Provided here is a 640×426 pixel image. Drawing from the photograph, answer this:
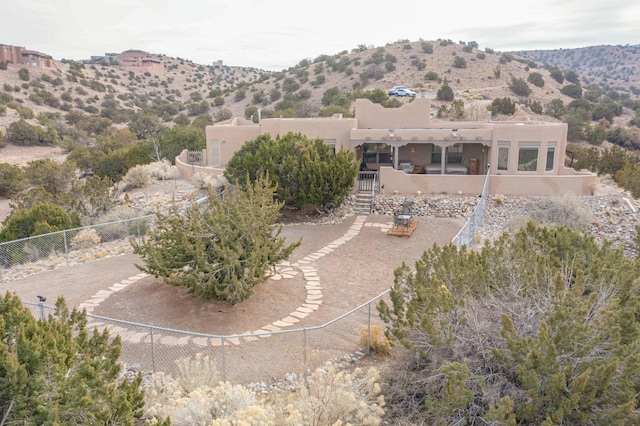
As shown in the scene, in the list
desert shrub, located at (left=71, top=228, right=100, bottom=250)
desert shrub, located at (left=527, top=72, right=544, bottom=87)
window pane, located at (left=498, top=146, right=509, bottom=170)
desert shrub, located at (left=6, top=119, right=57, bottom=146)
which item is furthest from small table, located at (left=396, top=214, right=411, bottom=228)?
desert shrub, located at (left=527, top=72, right=544, bottom=87)

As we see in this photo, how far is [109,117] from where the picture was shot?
195ft

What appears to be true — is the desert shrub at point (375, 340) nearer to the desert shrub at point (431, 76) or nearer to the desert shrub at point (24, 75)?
the desert shrub at point (431, 76)

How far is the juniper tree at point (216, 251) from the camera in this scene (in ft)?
33.8

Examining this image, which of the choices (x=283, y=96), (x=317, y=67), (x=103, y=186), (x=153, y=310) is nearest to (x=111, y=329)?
(x=153, y=310)

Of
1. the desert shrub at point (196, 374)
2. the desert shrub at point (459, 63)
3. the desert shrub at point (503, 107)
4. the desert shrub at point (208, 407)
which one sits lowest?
the desert shrub at point (196, 374)

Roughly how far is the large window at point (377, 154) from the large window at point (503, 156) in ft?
19.9

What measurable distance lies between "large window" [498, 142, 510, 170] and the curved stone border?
1033cm

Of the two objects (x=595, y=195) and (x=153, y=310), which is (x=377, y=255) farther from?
(x=595, y=195)

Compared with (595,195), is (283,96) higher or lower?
higher

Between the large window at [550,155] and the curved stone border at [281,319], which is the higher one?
the large window at [550,155]

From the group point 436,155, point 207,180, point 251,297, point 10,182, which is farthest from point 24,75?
point 251,297

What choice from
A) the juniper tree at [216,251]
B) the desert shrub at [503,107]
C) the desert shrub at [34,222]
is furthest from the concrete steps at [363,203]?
the desert shrub at [503,107]

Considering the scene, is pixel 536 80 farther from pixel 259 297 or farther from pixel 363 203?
pixel 259 297

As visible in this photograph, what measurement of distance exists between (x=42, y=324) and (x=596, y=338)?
703cm
